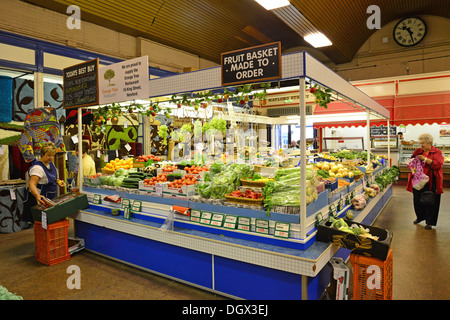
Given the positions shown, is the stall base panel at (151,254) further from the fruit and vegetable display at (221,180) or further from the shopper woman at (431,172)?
the shopper woman at (431,172)

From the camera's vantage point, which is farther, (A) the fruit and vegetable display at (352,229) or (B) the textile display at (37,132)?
(B) the textile display at (37,132)

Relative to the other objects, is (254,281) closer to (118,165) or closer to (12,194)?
(118,165)

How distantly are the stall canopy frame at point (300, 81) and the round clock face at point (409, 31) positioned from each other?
9.37 meters

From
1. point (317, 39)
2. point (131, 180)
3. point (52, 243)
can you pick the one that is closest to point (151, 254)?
point (131, 180)

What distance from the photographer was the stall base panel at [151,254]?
3.42 metres

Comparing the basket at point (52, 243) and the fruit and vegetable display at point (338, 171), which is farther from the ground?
the fruit and vegetable display at point (338, 171)

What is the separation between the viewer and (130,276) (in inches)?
152

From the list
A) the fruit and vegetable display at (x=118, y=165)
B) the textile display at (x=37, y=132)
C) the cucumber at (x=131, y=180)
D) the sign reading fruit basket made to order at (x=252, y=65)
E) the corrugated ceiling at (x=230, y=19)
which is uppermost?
the corrugated ceiling at (x=230, y=19)

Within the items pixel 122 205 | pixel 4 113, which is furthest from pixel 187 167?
pixel 4 113

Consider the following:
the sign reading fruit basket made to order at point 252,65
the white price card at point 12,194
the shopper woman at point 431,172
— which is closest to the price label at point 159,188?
the sign reading fruit basket made to order at point 252,65

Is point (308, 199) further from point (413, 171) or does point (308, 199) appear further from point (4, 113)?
point (4, 113)

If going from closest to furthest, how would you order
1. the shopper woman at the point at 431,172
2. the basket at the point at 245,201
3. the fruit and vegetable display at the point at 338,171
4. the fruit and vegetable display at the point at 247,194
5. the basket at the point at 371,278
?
the basket at the point at 371,278 → the basket at the point at 245,201 → the fruit and vegetable display at the point at 247,194 → the fruit and vegetable display at the point at 338,171 → the shopper woman at the point at 431,172

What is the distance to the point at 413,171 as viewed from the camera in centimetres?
594

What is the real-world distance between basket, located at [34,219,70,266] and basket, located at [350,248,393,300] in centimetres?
379
